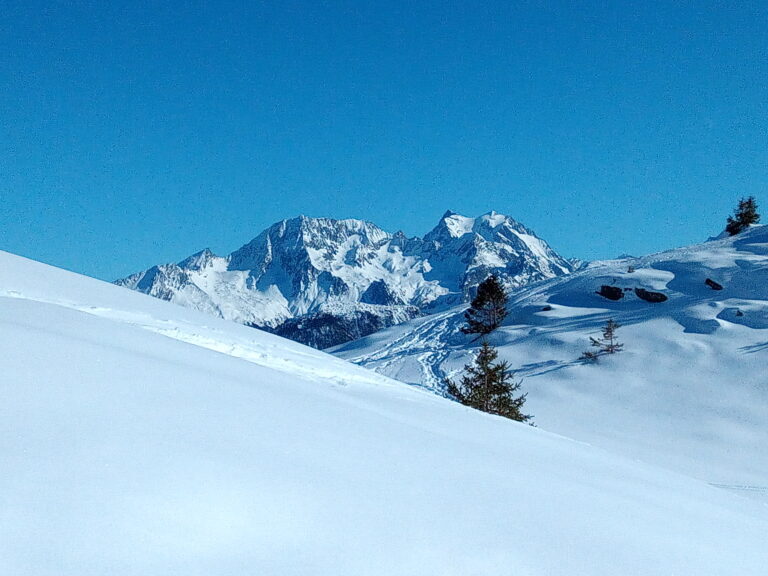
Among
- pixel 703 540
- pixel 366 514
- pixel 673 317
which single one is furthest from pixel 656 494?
pixel 673 317

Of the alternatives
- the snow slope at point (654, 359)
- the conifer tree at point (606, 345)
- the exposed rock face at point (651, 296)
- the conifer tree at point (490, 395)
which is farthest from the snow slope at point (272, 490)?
the exposed rock face at point (651, 296)

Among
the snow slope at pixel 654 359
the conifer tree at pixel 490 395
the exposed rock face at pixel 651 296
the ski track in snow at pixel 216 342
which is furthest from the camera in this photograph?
the exposed rock face at pixel 651 296

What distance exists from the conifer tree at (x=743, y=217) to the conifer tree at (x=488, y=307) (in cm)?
3115

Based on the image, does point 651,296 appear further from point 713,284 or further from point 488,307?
point 488,307

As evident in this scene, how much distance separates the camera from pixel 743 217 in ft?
160

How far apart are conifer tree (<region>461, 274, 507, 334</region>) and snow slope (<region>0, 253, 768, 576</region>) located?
29907 mm

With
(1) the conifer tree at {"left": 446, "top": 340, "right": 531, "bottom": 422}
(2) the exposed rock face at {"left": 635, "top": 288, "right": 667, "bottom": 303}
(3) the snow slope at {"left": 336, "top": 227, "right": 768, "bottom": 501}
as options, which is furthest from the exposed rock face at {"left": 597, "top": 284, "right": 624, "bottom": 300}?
(1) the conifer tree at {"left": 446, "top": 340, "right": 531, "bottom": 422}

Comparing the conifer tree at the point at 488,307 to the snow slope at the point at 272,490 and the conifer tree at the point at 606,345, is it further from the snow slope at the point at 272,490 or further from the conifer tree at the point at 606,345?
the snow slope at the point at 272,490

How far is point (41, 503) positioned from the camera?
6.29 ft

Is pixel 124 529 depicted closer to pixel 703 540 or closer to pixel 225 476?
pixel 225 476

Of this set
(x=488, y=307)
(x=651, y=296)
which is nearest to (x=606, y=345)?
(x=488, y=307)

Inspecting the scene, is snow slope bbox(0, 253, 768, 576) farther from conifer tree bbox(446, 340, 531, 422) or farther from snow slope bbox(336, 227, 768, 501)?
snow slope bbox(336, 227, 768, 501)

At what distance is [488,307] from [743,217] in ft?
109

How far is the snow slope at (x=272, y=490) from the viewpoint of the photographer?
1.92m
